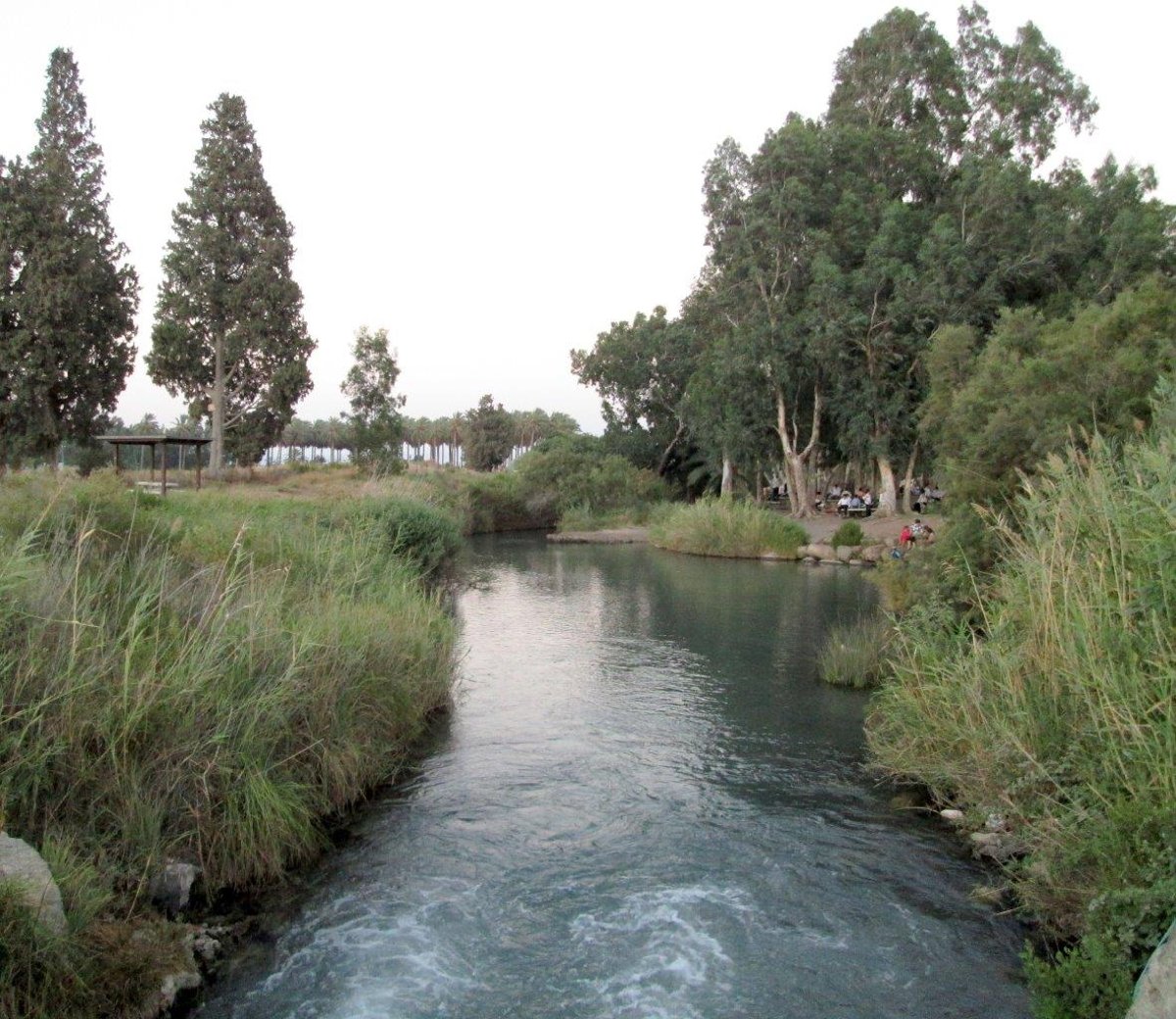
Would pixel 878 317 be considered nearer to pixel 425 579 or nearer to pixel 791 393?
pixel 791 393

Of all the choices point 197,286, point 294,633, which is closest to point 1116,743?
point 294,633

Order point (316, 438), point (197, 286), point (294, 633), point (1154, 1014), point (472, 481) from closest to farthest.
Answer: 1. point (1154, 1014)
2. point (294, 633)
3. point (197, 286)
4. point (472, 481)
5. point (316, 438)

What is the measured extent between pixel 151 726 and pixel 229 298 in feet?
119

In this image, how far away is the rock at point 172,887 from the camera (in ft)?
21.4

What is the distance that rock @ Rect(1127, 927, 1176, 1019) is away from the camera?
14.3ft

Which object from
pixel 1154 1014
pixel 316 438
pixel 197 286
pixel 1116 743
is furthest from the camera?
pixel 316 438

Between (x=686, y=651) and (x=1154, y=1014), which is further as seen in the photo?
(x=686, y=651)

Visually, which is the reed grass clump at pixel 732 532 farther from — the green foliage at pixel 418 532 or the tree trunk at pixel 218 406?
the tree trunk at pixel 218 406

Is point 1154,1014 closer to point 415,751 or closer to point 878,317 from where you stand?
point 415,751

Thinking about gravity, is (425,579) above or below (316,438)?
below

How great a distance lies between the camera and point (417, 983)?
634 cm

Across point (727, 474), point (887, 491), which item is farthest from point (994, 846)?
point (727, 474)

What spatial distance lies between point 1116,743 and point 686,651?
12209 mm

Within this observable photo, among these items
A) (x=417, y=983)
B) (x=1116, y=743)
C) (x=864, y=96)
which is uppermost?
(x=864, y=96)
